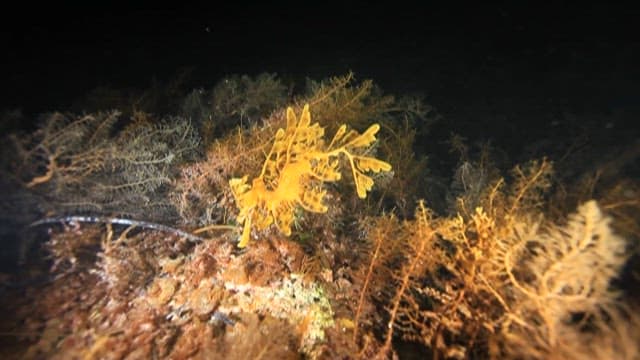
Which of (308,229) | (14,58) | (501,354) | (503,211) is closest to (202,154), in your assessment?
(308,229)

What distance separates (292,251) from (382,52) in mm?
7302

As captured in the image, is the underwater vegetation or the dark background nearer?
the underwater vegetation

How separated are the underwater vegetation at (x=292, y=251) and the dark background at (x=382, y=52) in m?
3.57

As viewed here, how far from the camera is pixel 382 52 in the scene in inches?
364

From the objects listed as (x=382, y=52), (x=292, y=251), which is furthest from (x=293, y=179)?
(x=382, y=52)

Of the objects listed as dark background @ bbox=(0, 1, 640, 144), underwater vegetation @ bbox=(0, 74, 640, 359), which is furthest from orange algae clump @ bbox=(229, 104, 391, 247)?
dark background @ bbox=(0, 1, 640, 144)

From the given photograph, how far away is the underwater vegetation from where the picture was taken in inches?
95.4

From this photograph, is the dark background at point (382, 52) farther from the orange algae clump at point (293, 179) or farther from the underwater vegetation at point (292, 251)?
the orange algae clump at point (293, 179)

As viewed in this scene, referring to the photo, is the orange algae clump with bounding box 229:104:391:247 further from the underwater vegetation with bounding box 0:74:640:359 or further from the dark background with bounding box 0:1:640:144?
the dark background with bounding box 0:1:640:144

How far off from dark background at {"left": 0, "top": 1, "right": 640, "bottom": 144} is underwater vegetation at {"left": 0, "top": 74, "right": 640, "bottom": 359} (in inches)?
141

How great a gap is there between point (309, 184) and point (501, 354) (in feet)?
5.73

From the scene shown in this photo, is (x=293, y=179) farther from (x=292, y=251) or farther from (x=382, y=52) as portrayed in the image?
(x=382, y=52)

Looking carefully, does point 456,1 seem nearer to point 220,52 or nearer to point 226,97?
point 220,52

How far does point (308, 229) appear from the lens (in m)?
3.46
